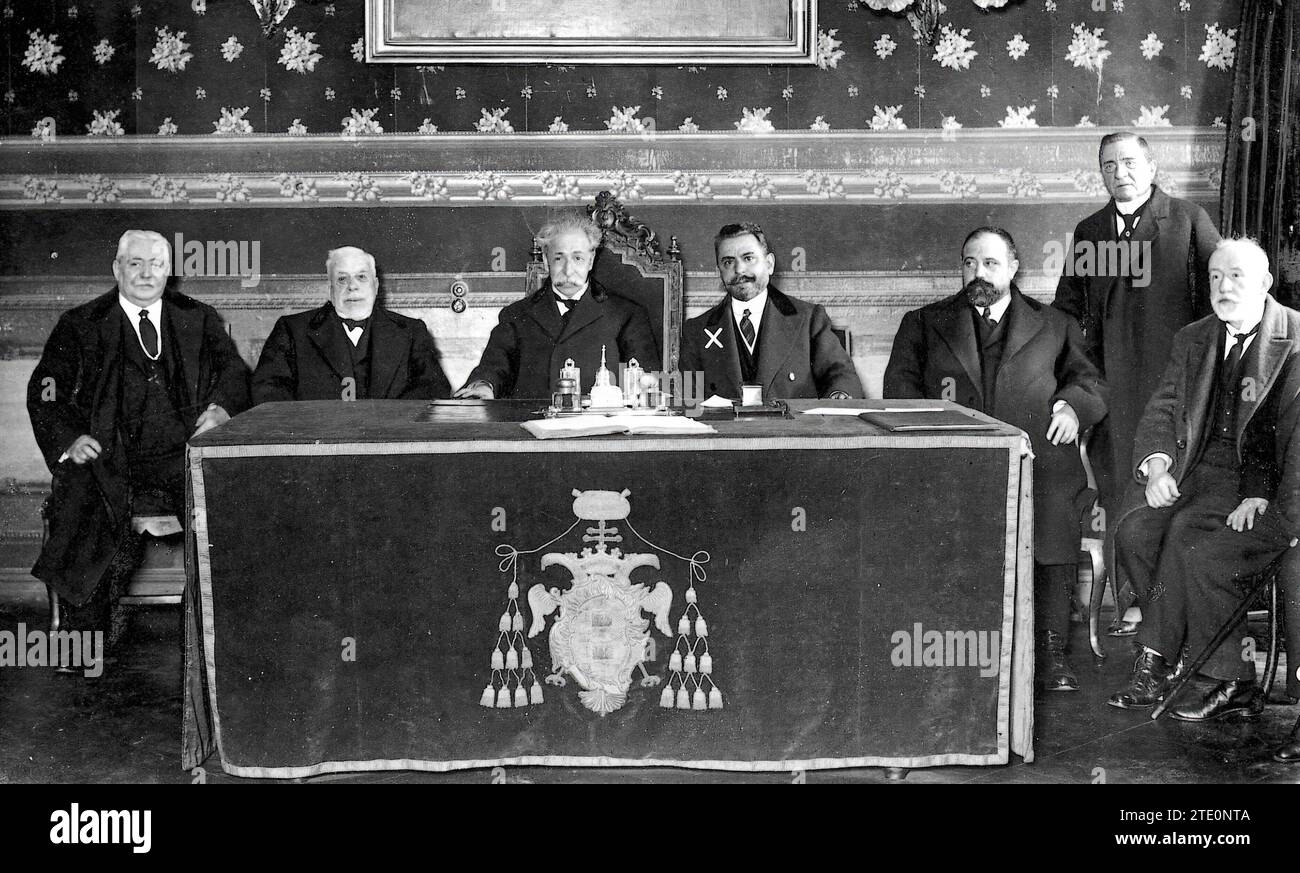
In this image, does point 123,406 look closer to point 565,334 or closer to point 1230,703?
point 565,334

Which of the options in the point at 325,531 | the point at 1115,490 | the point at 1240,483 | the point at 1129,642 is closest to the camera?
the point at 325,531

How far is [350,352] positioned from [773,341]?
1.74 metres

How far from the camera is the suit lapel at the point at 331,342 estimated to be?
5.11 meters

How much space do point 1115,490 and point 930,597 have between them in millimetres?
2195

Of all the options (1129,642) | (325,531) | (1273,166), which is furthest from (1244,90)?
(325,531)

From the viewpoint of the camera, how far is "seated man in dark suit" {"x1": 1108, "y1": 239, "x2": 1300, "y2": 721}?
13.3ft

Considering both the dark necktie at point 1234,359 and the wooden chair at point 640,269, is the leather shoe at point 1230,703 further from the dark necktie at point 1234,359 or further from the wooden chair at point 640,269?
the wooden chair at point 640,269

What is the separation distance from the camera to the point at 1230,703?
159 inches

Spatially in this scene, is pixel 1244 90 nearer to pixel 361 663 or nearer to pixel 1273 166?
pixel 1273 166

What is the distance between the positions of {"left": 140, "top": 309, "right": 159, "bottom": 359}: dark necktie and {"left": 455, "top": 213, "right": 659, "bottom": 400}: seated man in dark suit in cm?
131

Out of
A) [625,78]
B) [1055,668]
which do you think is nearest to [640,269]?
[625,78]

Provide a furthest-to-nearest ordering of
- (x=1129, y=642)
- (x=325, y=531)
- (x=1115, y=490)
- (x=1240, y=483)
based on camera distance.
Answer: (x=1115, y=490) → (x=1129, y=642) → (x=1240, y=483) → (x=325, y=531)

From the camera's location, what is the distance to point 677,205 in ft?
17.5

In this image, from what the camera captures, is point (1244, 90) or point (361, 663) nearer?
point (361, 663)
